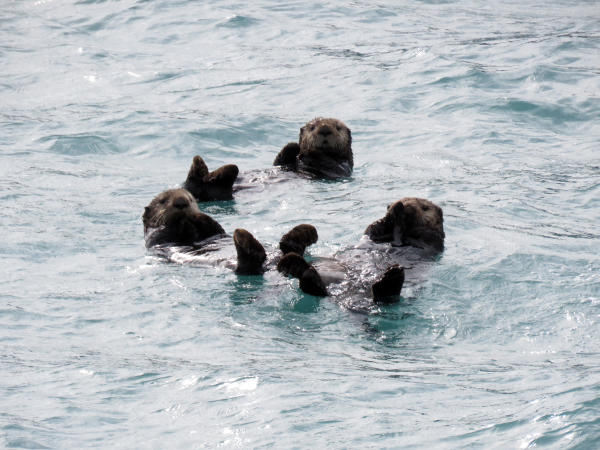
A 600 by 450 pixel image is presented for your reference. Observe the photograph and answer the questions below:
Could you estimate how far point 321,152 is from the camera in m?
9.42

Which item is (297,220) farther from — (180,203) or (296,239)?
(296,239)

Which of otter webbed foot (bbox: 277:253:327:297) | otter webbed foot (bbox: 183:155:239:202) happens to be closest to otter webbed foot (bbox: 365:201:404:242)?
otter webbed foot (bbox: 277:253:327:297)

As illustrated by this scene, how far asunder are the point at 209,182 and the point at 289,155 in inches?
46.1

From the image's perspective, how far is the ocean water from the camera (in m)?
4.36

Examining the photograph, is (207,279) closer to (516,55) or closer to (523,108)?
(523,108)

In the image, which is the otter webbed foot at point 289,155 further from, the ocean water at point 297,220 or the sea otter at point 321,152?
the ocean water at point 297,220

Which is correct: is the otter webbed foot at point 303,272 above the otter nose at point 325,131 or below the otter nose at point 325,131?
below

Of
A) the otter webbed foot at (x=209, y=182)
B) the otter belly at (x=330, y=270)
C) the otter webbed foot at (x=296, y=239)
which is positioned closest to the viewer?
the otter belly at (x=330, y=270)

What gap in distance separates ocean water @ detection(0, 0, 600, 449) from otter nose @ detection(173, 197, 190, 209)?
443 millimetres

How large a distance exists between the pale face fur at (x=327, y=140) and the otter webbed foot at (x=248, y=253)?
326 centimetres

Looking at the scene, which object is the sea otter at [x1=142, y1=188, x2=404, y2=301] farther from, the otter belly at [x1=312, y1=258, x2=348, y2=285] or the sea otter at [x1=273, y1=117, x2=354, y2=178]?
the sea otter at [x1=273, y1=117, x2=354, y2=178]

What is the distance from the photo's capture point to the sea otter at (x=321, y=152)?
30.5ft

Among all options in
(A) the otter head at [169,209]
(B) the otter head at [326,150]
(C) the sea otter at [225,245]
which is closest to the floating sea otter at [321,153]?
(B) the otter head at [326,150]

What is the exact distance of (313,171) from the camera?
30.7 feet
